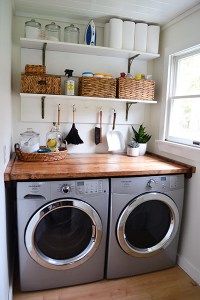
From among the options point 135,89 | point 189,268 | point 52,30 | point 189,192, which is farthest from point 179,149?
point 52,30

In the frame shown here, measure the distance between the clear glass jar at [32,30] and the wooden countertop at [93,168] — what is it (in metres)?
1.02

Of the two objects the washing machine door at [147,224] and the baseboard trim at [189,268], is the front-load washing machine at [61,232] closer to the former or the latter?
the washing machine door at [147,224]

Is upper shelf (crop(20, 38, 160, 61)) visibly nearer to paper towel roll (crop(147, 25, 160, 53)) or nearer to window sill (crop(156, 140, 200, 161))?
paper towel roll (crop(147, 25, 160, 53))

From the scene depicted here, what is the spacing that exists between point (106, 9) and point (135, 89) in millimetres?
694

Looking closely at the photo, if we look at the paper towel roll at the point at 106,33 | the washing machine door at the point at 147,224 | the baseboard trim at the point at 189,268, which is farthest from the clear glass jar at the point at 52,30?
the baseboard trim at the point at 189,268

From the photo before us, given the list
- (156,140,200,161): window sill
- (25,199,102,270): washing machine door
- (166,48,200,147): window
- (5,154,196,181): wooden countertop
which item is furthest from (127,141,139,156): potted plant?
A: (25,199,102,270): washing machine door

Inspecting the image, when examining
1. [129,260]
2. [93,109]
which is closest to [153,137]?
[93,109]

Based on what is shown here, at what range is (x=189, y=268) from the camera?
1.98 metres

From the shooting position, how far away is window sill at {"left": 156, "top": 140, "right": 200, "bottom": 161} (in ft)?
6.12

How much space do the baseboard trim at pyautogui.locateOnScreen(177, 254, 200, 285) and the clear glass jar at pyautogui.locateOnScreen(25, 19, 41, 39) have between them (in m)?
2.25

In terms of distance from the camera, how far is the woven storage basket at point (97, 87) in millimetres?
2051

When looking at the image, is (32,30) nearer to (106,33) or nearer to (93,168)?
(106,33)

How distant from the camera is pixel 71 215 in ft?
5.70

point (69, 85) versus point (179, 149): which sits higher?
point (69, 85)
